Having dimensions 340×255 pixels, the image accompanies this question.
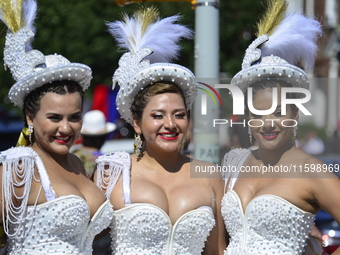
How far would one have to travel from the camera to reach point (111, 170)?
3.58 meters

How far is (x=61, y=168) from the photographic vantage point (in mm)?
3395

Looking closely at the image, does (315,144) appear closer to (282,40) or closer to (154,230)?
(282,40)

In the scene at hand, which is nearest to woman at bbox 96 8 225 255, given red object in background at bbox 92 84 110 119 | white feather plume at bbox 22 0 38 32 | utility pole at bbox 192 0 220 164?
utility pole at bbox 192 0 220 164

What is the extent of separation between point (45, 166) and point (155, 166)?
0.77m

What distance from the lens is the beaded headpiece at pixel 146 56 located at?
3507 millimetres

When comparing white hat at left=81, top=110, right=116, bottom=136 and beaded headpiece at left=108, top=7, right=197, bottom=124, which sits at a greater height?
beaded headpiece at left=108, top=7, right=197, bottom=124

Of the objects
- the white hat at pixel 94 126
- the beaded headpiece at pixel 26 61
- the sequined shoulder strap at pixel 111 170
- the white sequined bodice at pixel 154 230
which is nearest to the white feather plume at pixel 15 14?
the beaded headpiece at pixel 26 61

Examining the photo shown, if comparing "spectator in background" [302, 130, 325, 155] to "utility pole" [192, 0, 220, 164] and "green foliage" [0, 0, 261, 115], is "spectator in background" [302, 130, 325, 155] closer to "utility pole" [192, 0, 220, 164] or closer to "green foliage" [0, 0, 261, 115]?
"green foliage" [0, 0, 261, 115]

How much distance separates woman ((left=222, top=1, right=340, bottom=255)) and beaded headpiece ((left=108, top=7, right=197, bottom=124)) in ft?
1.31

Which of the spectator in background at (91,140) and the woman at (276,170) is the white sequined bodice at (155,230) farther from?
the spectator in background at (91,140)

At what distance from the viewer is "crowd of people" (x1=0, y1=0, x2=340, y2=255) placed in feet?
10.4

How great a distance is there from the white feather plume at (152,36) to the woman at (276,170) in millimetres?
564

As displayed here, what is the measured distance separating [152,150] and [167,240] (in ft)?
2.02

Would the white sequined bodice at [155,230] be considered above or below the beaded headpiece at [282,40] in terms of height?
below
